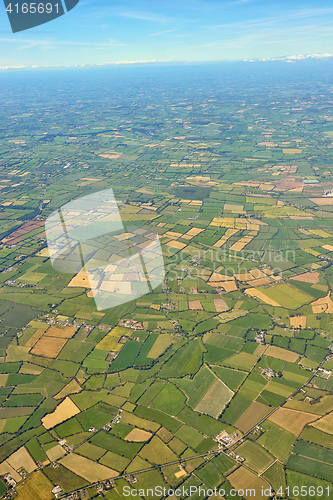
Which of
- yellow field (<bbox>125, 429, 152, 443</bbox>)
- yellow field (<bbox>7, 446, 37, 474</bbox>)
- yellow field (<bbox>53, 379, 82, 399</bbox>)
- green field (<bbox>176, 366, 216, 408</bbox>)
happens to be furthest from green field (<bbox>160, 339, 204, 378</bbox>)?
yellow field (<bbox>7, 446, 37, 474</bbox>)

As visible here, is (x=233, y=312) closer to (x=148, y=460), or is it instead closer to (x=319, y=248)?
(x=148, y=460)

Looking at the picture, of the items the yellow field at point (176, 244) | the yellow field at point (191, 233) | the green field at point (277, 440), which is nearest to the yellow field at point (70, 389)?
the green field at point (277, 440)

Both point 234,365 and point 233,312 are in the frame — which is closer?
point 234,365

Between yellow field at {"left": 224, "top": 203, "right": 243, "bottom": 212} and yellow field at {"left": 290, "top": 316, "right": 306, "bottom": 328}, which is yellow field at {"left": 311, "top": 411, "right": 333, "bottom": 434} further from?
yellow field at {"left": 224, "top": 203, "right": 243, "bottom": 212}

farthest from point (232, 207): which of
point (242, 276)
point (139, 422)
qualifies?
point (139, 422)

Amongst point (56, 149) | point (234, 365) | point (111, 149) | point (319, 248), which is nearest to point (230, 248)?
point (319, 248)

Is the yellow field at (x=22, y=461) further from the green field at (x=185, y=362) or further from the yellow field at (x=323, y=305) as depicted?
the yellow field at (x=323, y=305)
